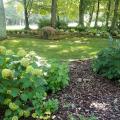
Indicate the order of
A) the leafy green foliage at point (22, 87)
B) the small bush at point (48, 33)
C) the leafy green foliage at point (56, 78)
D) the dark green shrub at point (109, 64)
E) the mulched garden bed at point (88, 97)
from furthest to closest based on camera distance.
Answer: the small bush at point (48, 33), the dark green shrub at point (109, 64), the leafy green foliage at point (56, 78), the mulched garden bed at point (88, 97), the leafy green foliage at point (22, 87)

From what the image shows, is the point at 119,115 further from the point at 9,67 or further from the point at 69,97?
the point at 9,67

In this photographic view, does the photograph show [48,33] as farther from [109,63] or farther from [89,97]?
[89,97]

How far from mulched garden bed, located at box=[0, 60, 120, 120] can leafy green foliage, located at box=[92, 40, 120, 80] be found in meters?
0.15

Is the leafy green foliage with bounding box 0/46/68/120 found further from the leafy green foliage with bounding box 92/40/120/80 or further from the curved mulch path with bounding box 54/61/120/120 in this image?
the leafy green foliage with bounding box 92/40/120/80

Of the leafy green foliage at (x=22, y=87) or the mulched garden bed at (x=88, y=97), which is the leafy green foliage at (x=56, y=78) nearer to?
the mulched garden bed at (x=88, y=97)

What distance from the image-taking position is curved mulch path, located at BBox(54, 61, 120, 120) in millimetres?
4334

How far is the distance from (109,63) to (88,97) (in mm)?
921

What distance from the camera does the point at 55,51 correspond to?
9.62m

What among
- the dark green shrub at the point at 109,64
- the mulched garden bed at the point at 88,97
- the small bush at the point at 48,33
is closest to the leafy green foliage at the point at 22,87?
the mulched garden bed at the point at 88,97

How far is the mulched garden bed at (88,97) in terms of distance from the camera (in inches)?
170

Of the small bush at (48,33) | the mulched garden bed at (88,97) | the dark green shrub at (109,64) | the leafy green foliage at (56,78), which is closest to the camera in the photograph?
the mulched garden bed at (88,97)

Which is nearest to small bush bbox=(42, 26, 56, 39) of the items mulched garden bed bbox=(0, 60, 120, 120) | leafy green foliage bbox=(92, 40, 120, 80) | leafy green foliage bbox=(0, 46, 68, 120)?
mulched garden bed bbox=(0, 60, 120, 120)

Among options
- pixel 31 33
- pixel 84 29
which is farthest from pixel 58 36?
pixel 84 29

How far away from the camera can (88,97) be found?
4.84 meters
